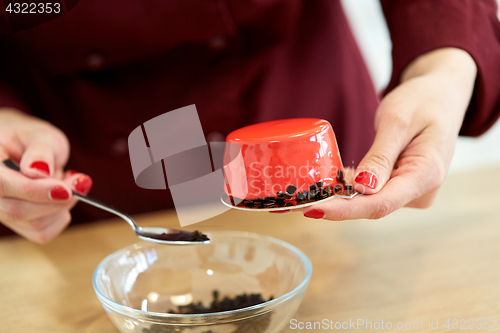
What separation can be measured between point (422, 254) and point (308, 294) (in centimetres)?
23

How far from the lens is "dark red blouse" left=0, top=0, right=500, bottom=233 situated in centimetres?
71

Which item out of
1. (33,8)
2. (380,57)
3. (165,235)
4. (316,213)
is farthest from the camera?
(380,57)

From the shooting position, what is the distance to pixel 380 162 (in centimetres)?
49

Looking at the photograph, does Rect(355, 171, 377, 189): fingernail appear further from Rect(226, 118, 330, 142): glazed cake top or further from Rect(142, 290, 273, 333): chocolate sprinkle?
Rect(142, 290, 273, 333): chocolate sprinkle

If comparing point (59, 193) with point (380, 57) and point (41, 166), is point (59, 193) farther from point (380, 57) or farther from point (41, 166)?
point (380, 57)

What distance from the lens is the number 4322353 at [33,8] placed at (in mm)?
696

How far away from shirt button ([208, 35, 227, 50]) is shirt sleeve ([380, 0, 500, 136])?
0.32 metres

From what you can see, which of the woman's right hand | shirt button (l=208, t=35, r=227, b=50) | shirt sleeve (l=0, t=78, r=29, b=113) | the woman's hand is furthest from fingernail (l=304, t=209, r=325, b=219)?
shirt sleeve (l=0, t=78, r=29, b=113)

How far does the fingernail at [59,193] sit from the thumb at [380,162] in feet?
1.35

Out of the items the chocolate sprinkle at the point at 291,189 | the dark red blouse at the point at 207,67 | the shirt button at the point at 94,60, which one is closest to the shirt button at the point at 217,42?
the dark red blouse at the point at 207,67

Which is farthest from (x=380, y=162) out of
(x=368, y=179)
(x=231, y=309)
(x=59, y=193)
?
(x=59, y=193)

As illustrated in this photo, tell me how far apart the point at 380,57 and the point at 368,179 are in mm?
1824

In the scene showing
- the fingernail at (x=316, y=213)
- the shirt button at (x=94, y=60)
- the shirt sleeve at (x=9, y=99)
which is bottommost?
the fingernail at (x=316, y=213)

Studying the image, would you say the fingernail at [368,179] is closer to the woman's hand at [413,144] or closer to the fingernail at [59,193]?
the woman's hand at [413,144]
